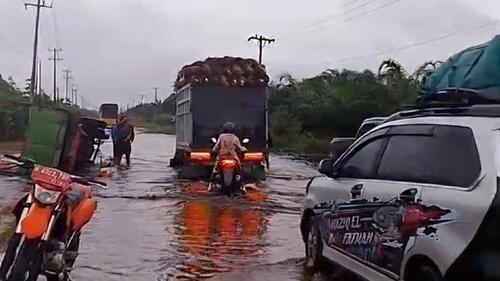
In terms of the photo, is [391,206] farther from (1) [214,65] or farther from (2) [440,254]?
(1) [214,65]

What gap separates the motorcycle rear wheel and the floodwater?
1.70 meters

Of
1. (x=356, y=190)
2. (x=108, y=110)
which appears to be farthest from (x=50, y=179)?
(x=108, y=110)

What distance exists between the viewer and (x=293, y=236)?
11680mm

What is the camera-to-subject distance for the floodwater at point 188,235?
8820 mm

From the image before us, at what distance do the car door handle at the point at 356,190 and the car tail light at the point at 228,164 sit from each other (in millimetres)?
9506

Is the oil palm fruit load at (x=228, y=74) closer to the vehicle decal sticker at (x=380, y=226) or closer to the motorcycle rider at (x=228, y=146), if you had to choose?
the motorcycle rider at (x=228, y=146)

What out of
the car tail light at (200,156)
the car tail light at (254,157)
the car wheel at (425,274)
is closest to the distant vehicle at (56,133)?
the car tail light at (200,156)

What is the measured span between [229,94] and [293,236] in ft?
32.1

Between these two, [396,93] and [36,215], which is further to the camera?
[396,93]

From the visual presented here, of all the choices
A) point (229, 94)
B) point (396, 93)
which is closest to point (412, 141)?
point (229, 94)

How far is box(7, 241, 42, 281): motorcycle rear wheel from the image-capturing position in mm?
6531

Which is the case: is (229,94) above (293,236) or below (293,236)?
above

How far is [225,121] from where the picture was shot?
21.0 m

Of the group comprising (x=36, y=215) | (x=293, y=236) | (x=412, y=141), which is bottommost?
(x=293, y=236)
